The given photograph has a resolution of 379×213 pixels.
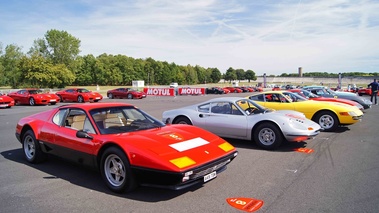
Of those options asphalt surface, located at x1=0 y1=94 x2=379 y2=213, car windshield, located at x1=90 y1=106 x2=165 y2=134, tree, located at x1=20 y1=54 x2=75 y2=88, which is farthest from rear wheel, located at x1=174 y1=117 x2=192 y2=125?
tree, located at x1=20 y1=54 x2=75 y2=88

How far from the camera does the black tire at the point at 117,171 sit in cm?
384

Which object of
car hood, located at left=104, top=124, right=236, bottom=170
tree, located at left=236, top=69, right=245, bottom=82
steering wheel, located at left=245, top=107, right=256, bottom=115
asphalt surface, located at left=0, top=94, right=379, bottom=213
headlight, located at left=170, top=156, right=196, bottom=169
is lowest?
asphalt surface, located at left=0, top=94, right=379, bottom=213

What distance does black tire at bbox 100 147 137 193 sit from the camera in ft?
12.6

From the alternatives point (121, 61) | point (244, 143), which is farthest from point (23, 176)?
point (121, 61)

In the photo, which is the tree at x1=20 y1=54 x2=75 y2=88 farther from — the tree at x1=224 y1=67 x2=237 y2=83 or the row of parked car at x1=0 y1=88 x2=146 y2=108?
the tree at x1=224 y1=67 x2=237 y2=83

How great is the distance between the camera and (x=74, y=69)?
7400 cm

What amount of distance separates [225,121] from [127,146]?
379cm

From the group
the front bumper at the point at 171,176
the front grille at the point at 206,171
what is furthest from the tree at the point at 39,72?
the front grille at the point at 206,171

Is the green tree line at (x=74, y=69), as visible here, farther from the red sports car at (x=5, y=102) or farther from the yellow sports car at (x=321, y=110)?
the yellow sports car at (x=321, y=110)

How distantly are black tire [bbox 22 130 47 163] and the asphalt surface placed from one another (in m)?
0.15

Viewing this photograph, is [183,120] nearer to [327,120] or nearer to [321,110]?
[321,110]

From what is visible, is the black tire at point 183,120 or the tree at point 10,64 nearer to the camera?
the black tire at point 183,120

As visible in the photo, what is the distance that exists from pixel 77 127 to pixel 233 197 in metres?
2.96

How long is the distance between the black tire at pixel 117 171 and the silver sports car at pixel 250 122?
3.72 m
